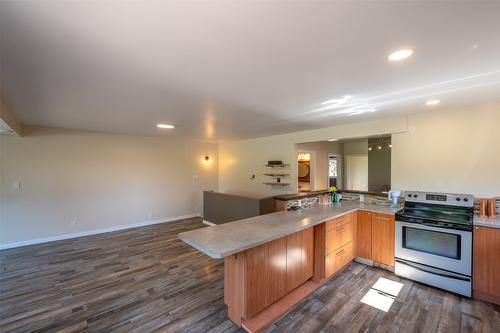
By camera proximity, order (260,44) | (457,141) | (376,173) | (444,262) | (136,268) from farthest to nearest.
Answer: (376,173)
(136,268)
(457,141)
(444,262)
(260,44)

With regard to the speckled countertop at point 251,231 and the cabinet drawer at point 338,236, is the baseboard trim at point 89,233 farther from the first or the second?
the cabinet drawer at point 338,236

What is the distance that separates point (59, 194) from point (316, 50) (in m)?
5.83

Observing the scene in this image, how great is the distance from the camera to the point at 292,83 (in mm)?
2188

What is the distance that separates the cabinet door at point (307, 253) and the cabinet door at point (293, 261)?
7 centimetres

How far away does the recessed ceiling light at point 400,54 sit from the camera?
62.5 inches

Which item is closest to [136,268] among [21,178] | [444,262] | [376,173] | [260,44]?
[21,178]

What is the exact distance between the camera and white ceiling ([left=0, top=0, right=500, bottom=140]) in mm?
1174

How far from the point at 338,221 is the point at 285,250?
3.58 ft

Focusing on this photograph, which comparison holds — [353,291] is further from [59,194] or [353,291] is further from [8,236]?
[8,236]

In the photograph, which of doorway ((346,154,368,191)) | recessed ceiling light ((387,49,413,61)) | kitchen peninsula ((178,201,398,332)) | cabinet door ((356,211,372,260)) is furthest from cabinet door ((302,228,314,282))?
doorway ((346,154,368,191))

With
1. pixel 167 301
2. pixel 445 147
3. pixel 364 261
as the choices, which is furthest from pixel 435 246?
pixel 167 301

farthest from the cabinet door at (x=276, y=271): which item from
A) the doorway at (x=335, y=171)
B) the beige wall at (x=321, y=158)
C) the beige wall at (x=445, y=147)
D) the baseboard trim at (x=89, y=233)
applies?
the doorway at (x=335, y=171)

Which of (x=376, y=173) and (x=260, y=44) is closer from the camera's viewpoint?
(x=260, y=44)

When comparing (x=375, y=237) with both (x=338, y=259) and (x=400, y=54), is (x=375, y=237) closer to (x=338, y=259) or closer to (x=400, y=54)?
(x=338, y=259)
